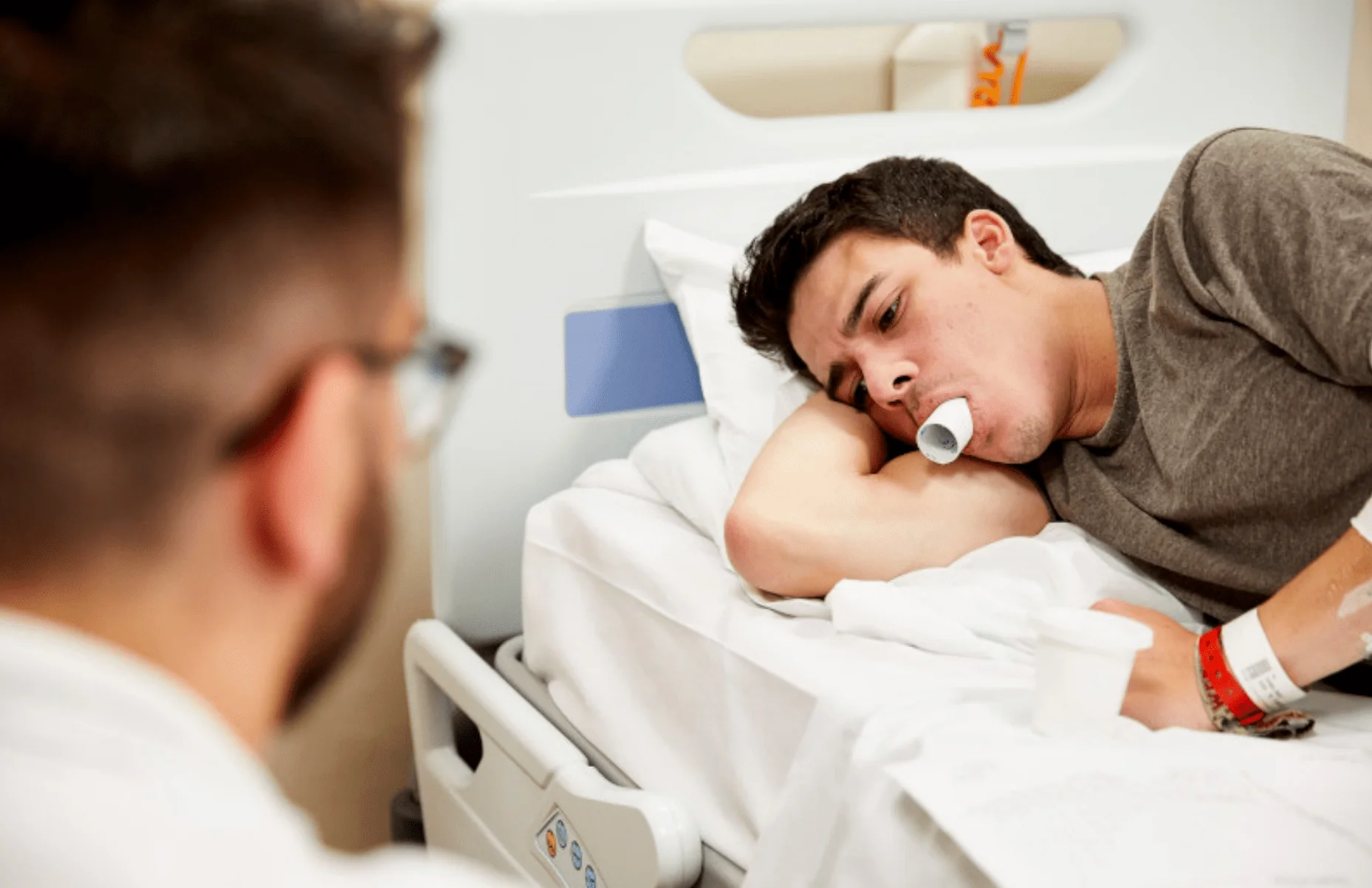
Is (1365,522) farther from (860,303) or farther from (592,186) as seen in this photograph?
(592,186)

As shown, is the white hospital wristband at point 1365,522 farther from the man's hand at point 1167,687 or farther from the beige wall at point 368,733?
the beige wall at point 368,733

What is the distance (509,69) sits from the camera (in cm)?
153

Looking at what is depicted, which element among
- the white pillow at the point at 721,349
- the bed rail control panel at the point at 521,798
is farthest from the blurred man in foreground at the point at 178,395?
the white pillow at the point at 721,349

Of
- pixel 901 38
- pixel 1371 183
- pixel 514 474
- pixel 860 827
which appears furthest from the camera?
pixel 901 38

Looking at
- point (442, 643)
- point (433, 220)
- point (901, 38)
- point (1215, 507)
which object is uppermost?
point (901, 38)

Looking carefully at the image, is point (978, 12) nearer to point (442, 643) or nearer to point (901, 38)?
point (901, 38)

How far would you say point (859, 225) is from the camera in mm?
1425

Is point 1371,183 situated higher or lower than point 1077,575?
higher

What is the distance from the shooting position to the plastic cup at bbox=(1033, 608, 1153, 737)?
0.97m

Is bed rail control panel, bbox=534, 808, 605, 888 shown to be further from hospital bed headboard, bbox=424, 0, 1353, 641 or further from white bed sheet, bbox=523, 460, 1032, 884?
hospital bed headboard, bbox=424, 0, 1353, 641

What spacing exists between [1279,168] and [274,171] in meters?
1.01

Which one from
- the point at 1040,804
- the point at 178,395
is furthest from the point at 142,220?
the point at 1040,804

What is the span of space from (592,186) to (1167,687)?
0.85 metres

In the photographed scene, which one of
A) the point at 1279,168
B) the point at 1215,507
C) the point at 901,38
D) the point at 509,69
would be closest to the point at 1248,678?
the point at 1215,507
